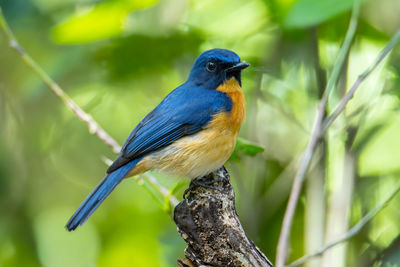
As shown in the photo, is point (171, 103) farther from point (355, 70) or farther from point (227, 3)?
point (355, 70)

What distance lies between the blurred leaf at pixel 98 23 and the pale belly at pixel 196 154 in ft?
3.11

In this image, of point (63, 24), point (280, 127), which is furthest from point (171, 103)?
point (280, 127)

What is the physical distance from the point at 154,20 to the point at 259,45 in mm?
916

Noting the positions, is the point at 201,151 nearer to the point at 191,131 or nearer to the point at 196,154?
the point at 196,154

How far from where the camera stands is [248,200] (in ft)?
14.3

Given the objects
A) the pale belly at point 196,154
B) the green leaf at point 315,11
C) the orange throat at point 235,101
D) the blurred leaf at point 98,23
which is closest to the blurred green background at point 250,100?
the blurred leaf at point 98,23

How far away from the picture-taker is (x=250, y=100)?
16.9ft

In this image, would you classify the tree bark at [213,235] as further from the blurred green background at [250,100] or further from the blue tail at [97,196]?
the blue tail at [97,196]

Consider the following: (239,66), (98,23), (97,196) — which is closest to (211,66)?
(239,66)

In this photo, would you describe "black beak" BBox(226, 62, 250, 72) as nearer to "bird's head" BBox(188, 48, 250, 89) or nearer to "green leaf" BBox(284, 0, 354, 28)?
"bird's head" BBox(188, 48, 250, 89)

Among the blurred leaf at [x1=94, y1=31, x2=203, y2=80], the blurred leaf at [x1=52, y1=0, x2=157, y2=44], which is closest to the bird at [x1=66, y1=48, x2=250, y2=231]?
the blurred leaf at [x1=94, y1=31, x2=203, y2=80]

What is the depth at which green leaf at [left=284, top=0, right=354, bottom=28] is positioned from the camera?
3184 millimetres

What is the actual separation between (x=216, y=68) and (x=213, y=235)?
5.19ft

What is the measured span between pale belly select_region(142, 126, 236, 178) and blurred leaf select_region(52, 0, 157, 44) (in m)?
0.95
